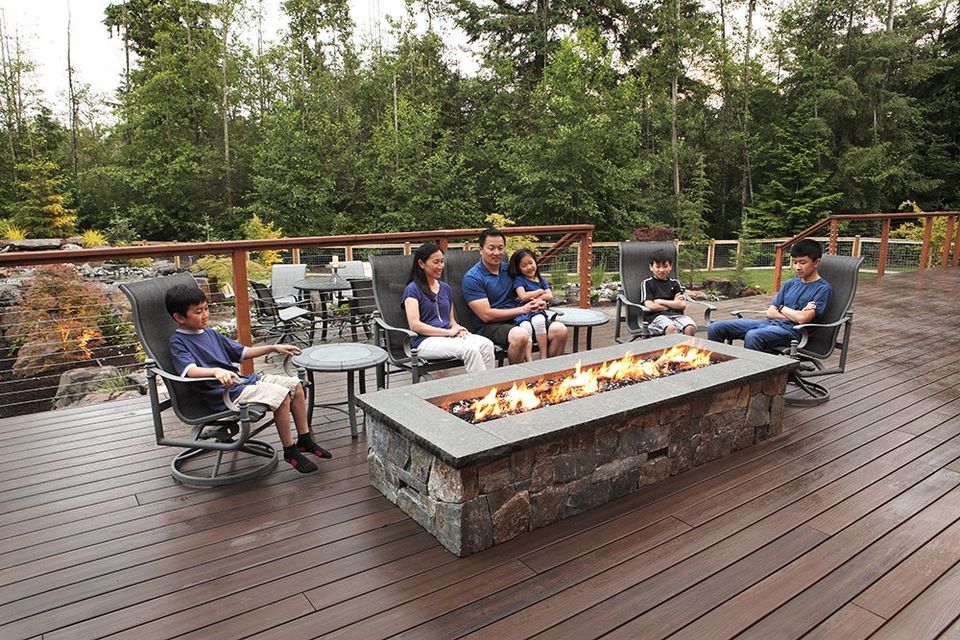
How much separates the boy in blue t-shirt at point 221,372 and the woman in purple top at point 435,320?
0.89m

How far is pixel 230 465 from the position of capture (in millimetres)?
3057

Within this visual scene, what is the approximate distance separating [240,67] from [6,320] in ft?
49.1

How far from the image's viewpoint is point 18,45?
20281 mm

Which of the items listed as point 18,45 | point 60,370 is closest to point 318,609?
point 60,370

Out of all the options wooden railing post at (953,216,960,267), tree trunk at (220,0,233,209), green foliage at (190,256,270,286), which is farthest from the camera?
tree trunk at (220,0,233,209)

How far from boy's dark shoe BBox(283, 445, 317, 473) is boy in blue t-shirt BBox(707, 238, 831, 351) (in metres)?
2.81

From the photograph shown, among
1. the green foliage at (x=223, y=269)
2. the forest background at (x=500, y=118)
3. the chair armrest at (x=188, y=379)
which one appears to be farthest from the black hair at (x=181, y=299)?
the forest background at (x=500, y=118)

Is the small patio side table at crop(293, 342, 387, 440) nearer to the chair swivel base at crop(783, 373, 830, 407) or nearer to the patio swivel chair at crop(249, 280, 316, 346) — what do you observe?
the patio swivel chair at crop(249, 280, 316, 346)

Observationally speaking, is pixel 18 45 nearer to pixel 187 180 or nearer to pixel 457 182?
pixel 187 180

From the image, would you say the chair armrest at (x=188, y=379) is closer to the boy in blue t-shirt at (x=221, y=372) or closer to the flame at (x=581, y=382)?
the boy in blue t-shirt at (x=221, y=372)

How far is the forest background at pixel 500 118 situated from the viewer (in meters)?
18.8

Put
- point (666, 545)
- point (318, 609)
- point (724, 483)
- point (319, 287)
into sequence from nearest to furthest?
point (318, 609)
point (666, 545)
point (724, 483)
point (319, 287)

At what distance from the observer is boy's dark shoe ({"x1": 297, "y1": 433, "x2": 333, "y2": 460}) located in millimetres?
3098

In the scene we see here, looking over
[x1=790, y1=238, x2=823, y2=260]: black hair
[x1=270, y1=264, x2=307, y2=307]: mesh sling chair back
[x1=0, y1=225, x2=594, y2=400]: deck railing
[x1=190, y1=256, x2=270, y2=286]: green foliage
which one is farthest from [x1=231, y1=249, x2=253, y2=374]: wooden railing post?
[x1=190, y1=256, x2=270, y2=286]: green foliage
